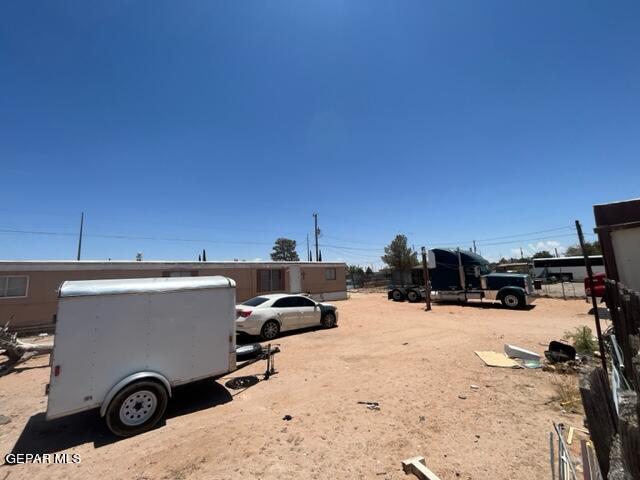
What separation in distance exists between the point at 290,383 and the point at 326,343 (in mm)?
3611

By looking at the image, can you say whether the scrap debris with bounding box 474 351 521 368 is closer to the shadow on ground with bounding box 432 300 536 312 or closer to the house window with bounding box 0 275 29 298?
the shadow on ground with bounding box 432 300 536 312

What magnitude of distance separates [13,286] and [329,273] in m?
18.8

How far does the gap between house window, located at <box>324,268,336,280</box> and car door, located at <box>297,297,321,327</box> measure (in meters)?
12.6

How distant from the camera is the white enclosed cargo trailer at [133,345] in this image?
14.7 feet

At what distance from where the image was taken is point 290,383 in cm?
653

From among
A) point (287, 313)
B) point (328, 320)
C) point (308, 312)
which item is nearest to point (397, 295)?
point (328, 320)

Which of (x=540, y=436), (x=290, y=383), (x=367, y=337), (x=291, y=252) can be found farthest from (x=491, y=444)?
(x=291, y=252)

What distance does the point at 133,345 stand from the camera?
16.3 feet

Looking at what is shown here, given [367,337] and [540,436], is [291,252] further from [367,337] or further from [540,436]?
[540,436]

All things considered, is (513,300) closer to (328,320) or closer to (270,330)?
(328,320)

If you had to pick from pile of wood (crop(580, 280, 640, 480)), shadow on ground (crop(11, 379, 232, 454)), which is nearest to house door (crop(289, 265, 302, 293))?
shadow on ground (crop(11, 379, 232, 454))

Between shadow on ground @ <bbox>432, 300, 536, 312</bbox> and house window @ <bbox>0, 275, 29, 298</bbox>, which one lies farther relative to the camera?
shadow on ground @ <bbox>432, 300, 536, 312</bbox>

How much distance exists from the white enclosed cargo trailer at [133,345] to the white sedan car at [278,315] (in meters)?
4.43

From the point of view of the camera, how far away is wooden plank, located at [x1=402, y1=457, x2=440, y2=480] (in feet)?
10.8
